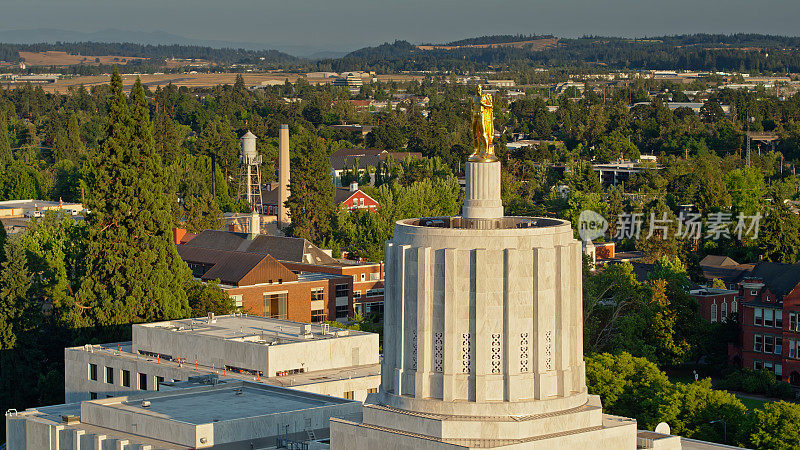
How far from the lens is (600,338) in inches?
3701

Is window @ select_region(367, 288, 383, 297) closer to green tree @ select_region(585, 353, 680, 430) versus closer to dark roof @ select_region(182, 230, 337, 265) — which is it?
dark roof @ select_region(182, 230, 337, 265)

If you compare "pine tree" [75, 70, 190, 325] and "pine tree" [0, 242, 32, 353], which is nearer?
"pine tree" [0, 242, 32, 353]

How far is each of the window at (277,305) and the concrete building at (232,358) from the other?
3214 cm

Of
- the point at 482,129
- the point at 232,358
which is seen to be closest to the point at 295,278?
the point at 232,358

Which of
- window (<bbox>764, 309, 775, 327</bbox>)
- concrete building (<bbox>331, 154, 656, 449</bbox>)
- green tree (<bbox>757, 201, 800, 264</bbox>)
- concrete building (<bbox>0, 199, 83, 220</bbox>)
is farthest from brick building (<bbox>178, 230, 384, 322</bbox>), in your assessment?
concrete building (<bbox>331, 154, 656, 449</bbox>)

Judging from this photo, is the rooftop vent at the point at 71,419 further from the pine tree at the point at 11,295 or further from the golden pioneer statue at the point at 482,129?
the pine tree at the point at 11,295

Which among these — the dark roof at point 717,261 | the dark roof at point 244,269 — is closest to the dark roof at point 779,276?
the dark roof at point 717,261

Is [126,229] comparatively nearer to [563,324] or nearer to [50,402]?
[50,402]

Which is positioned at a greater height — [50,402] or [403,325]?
[403,325]

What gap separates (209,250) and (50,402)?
34.7m

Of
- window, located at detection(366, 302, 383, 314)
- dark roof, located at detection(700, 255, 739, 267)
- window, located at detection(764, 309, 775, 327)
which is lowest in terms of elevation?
window, located at detection(366, 302, 383, 314)

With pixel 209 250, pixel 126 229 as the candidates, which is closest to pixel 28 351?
pixel 126 229

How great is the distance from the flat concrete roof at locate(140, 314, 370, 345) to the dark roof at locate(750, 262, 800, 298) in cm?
4336

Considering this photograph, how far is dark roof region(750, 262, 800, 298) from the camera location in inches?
3903
